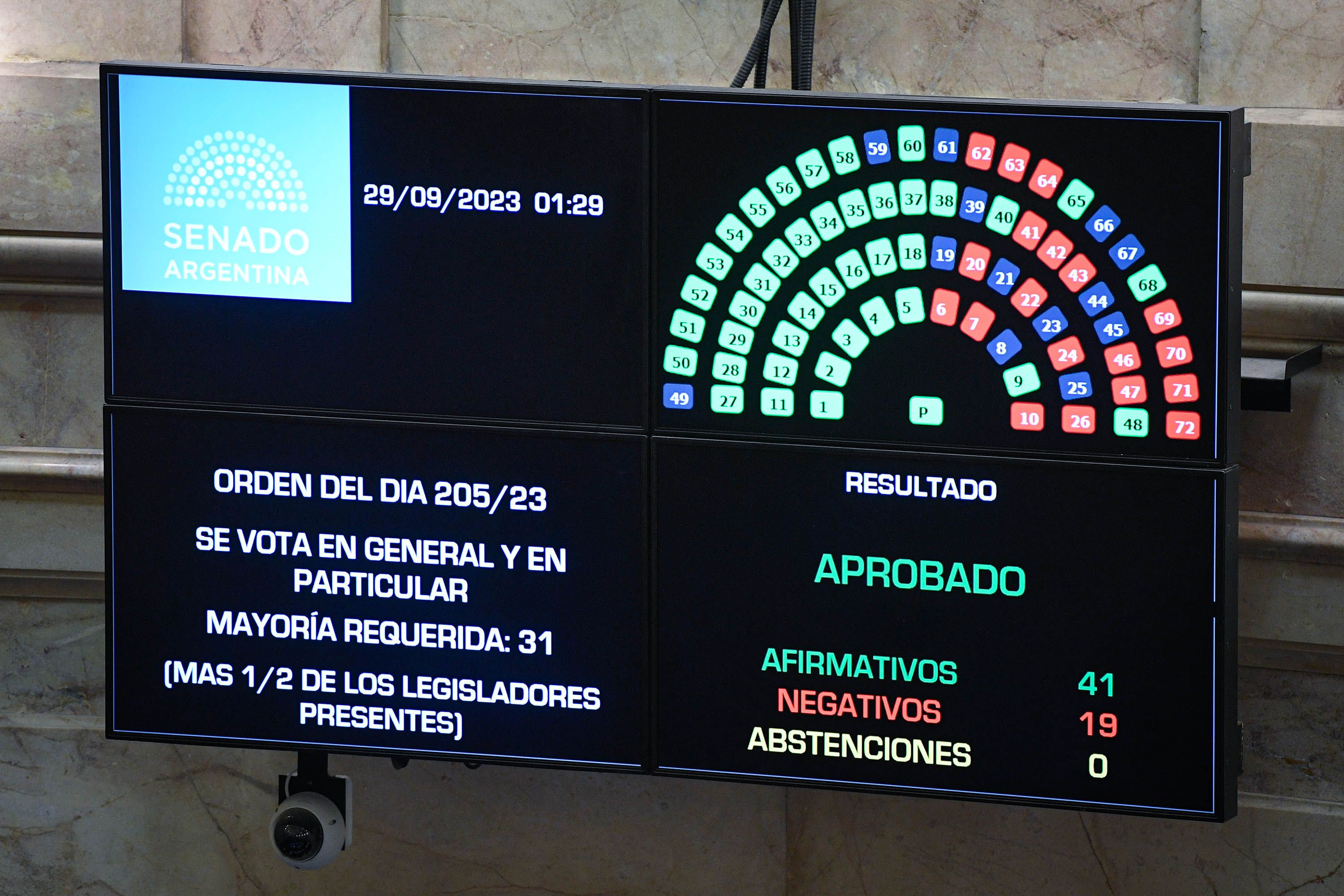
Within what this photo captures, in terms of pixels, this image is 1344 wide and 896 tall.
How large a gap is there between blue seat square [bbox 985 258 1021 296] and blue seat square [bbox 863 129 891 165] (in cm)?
24

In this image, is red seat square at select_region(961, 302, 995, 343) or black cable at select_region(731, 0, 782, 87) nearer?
red seat square at select_region(961, 302, 995, 343)

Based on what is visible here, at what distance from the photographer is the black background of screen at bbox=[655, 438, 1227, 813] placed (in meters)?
2.39

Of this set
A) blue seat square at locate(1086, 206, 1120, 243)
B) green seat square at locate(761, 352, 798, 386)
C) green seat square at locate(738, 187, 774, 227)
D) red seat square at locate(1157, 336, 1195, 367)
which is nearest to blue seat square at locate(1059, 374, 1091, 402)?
red seat square at locate(1157, 336, 1195, 367)

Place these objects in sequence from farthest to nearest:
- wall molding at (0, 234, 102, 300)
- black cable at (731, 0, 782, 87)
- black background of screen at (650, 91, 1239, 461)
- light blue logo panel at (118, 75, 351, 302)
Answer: wall molding at (0, 234, 102, 300), black cable at (731, 0, 782, 87), light blue logo panel at (118, 75, 351, 302), black background of screen at (650, 91, 1239, 461)

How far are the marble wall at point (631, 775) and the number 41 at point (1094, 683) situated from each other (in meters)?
0.78

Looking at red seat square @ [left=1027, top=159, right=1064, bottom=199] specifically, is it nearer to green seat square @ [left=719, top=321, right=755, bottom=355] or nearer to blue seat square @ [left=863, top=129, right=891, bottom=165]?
blue seat square @ [left=863, top=129, right=891, bottom=165]

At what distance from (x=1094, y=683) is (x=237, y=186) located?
5.41ft

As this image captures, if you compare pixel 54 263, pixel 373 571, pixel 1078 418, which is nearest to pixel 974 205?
pixel 1078 418

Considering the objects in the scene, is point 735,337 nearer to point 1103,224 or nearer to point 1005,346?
point 1005,346

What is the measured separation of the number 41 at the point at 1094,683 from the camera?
7.93 feet

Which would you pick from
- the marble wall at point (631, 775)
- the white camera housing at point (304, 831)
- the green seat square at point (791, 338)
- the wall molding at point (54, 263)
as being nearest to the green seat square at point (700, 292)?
the green seat square at point (791, 338)

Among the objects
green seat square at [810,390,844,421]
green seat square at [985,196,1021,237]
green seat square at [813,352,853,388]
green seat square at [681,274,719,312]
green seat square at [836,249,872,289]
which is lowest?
green seat square at [810,390,844,421]

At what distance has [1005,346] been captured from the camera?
240 centimetres

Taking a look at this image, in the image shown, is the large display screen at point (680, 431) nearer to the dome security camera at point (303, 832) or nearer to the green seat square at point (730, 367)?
the green seat square at point (730, 367)
